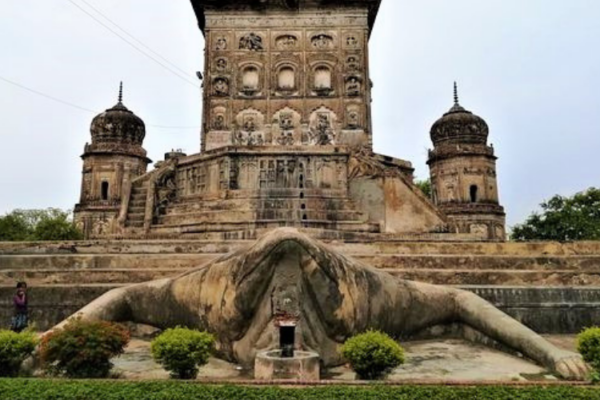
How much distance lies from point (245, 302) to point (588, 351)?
3.59 m

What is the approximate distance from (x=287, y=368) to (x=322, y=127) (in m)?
16.9

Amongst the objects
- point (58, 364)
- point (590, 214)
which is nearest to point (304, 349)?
point (58, 364)

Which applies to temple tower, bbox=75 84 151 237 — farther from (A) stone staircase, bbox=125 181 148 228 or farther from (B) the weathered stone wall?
(A) stone staircase, bbox=125 181 148 228

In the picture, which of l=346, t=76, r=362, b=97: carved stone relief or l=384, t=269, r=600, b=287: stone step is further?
l=346, t=76, r=362, b=97: carved stone relief

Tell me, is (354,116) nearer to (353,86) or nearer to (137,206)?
(353,86)

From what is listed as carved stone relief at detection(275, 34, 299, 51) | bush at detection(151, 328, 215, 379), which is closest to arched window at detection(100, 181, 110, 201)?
carved stone relief at detection(275, 34, 299, 51)

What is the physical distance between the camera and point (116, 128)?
1537 inches

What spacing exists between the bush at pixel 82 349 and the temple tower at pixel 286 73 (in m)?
16.1

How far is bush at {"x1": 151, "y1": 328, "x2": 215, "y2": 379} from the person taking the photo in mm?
5254

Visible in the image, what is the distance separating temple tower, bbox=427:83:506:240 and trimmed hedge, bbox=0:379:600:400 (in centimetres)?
3337

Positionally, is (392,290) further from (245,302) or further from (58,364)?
(58,364)

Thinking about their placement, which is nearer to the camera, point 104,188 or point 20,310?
point 20,310

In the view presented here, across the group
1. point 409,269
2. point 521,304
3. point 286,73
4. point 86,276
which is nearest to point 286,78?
point 286,73

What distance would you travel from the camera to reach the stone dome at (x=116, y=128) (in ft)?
128
